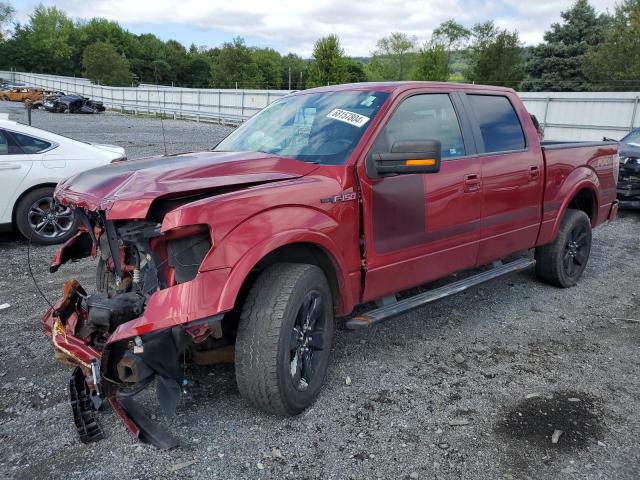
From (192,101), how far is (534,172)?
3045 cm

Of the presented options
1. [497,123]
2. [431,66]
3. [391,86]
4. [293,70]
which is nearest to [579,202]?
[497,123]

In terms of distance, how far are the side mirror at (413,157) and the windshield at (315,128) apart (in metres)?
0.32

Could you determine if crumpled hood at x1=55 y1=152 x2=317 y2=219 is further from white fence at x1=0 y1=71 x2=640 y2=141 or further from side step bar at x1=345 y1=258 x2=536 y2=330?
white fence at x1=0 y1=71 x2=640 y2=141

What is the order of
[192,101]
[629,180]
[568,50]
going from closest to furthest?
1. [629,180]
2. [192,101]
3. [568,50]

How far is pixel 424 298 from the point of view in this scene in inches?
156

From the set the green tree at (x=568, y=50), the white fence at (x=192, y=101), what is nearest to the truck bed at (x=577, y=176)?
the white fence at (x=192, y=101)

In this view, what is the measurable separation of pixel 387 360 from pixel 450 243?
100 centimetres

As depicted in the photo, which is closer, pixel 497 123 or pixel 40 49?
pixel 497 123

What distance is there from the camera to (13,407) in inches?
128

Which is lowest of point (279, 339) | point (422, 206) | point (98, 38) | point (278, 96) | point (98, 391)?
point (98, 391)

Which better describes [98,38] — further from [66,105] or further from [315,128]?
[315,128]

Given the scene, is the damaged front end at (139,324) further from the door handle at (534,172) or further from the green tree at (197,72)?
the green tree at (197,72)

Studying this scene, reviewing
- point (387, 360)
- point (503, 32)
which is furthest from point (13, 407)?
Result: point (503, 32)

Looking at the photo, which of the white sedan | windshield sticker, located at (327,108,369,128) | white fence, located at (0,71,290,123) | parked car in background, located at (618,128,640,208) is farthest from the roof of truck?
white fence, located at (0,71,290,123)
